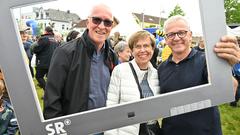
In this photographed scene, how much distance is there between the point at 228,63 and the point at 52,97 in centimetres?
86

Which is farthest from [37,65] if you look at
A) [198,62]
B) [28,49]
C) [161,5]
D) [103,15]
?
[198,62]

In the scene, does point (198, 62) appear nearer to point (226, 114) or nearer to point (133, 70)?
point (133, 70)

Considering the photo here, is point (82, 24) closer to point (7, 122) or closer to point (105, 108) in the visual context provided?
point (105, 108)

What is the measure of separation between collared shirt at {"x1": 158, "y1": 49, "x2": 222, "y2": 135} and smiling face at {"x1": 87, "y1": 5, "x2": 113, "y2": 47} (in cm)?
30

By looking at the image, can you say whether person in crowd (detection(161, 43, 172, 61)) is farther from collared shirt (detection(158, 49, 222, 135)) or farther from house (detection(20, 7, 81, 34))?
house (detection(20, 7, 81, 34))

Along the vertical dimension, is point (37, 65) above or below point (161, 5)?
below

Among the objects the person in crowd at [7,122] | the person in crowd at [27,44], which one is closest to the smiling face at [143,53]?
the person in crowd at [27,44]

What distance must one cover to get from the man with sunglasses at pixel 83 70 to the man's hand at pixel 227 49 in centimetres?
51

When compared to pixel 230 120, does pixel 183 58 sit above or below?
above

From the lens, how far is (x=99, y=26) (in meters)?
1.47

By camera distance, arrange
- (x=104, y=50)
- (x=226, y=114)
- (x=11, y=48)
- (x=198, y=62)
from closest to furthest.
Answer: (x=11, y=48) < (x=104, y=50) < (x=198, y=62) < (x=226, y=114)

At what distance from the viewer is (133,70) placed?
1529mm

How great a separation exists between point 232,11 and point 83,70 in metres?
17.2

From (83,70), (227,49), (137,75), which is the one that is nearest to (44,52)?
(83,70)
